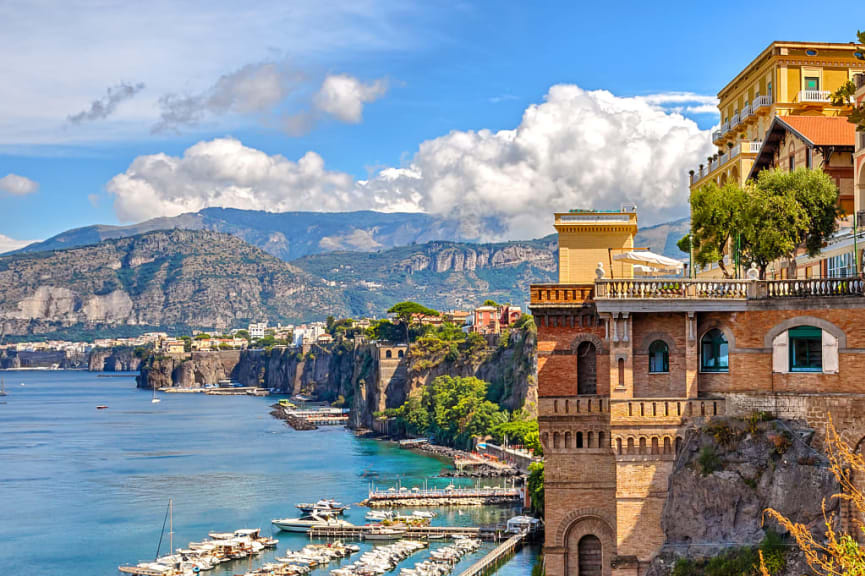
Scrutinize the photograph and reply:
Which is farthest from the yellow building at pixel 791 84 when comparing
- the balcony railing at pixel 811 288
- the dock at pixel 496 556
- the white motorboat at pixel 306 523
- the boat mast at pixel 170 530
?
the boat mast at pixel 170 530

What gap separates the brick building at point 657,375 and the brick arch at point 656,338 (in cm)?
5

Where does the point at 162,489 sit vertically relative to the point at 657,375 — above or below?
below

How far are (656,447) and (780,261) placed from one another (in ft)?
57.0

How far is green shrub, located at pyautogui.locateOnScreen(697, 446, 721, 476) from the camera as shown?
38.5m

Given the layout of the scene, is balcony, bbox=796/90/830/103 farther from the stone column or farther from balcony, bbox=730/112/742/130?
the stone column

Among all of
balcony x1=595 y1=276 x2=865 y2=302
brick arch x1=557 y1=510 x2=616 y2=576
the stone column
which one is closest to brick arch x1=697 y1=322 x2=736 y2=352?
the stone column

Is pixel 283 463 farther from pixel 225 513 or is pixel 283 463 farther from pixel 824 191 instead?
pixel 824 191

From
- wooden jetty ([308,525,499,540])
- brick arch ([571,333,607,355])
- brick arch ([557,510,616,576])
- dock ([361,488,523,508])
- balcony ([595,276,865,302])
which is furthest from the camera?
dock ([361,488,523,508])

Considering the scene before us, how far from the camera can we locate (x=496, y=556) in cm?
8888

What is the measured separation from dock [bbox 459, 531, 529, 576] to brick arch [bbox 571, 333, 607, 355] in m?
44.3

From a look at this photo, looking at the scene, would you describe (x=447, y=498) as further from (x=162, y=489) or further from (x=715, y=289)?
(x=715, y=289)

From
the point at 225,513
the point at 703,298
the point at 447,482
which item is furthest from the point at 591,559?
the point at 447,482

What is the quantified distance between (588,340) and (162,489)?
331ft

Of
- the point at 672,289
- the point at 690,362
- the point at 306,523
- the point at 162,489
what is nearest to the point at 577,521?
the point at 690,362
